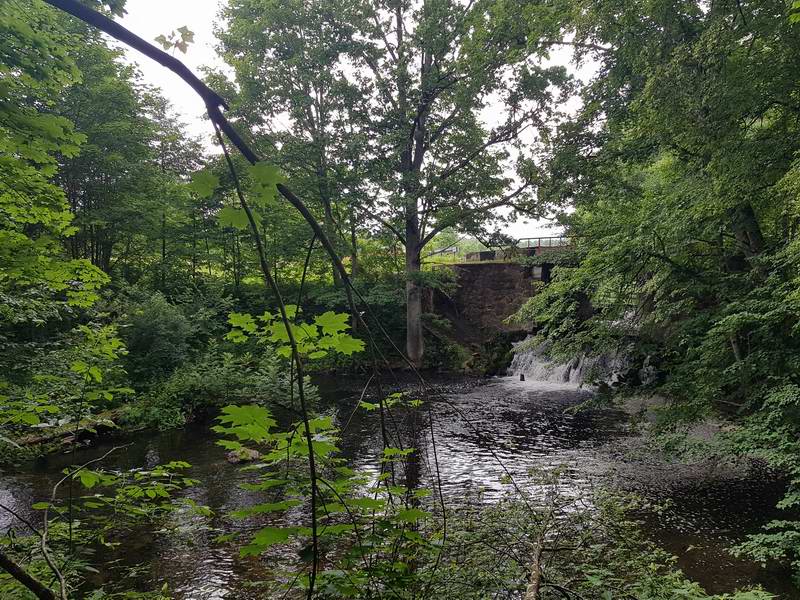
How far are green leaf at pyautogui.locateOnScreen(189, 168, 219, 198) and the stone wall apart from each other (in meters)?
19.7

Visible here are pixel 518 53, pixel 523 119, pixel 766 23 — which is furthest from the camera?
pixel 523 119

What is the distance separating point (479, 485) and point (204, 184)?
21.7 ft

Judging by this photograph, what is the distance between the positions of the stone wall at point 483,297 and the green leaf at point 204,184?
64.6 feet

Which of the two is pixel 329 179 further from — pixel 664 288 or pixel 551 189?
pixel 664 288

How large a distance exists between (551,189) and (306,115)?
1215 centimetres

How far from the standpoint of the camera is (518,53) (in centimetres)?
1054

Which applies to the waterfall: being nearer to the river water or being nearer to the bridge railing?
the river water

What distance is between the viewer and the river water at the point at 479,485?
15.1 ft

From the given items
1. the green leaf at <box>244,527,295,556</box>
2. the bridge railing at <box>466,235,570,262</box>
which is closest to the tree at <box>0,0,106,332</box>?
the green leaf at <box>244,527,295,556</box>

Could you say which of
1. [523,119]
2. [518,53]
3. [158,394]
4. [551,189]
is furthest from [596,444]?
[523,119]

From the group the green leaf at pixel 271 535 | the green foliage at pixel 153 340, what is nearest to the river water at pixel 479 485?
the green leaf at pixel 271 535

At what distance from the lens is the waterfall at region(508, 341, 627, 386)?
1354 centimetres

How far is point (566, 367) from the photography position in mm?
15219

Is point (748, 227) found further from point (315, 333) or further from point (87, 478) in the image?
point (87, 478)
